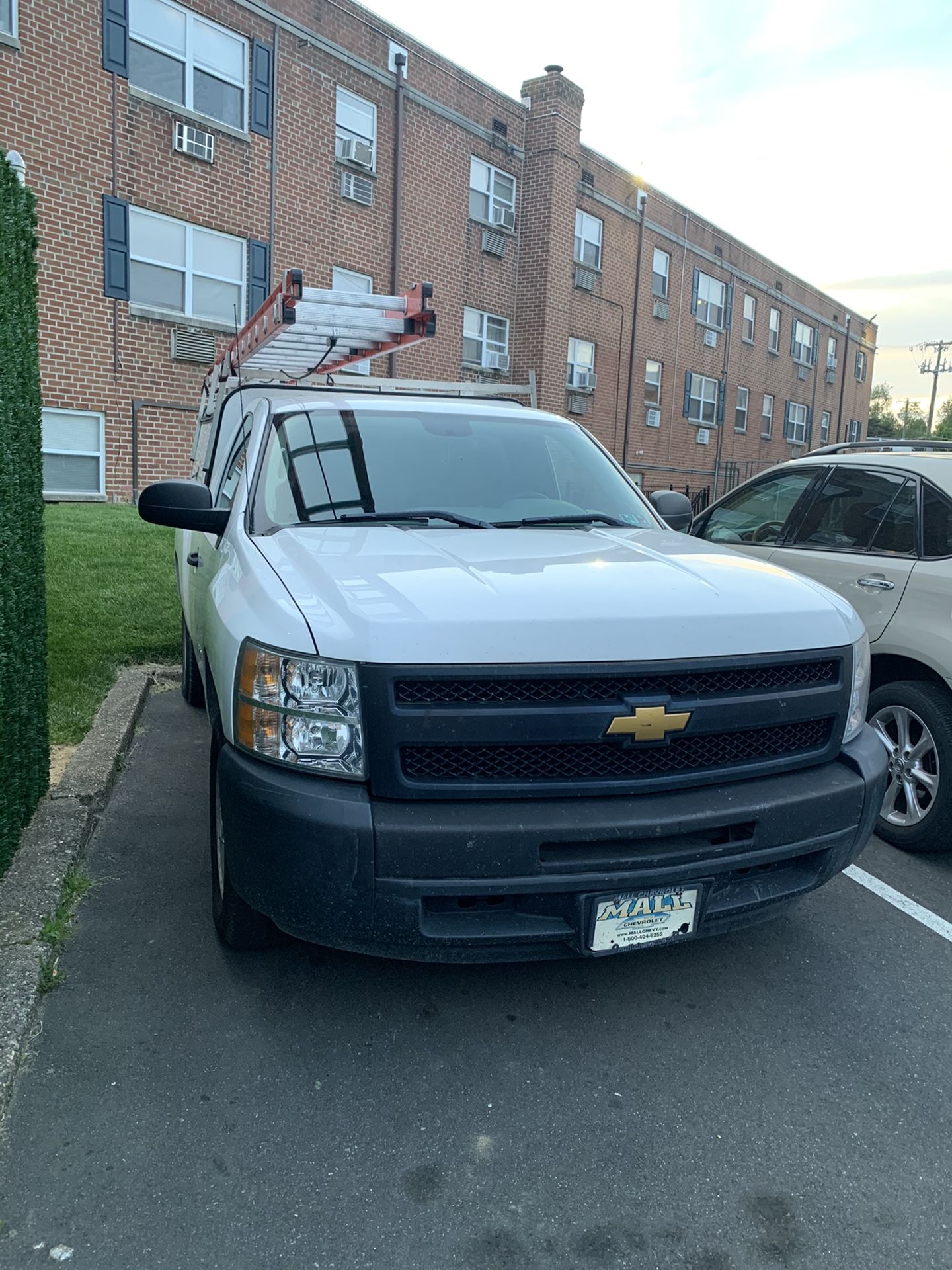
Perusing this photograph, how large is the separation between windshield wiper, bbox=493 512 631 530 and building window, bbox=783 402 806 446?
34.0 metres

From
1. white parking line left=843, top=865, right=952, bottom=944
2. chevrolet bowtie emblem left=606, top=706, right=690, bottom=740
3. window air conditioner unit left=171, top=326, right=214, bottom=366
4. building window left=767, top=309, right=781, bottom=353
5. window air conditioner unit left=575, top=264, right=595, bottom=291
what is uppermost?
building window left=767, top=309, right=781, bottom=353

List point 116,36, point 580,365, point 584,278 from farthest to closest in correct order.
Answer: point 580,365 < point 584,278 < point 116,36

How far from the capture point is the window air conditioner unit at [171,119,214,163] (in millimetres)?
14805

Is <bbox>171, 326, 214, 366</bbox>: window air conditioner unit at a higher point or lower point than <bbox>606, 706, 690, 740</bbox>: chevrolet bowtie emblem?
higher

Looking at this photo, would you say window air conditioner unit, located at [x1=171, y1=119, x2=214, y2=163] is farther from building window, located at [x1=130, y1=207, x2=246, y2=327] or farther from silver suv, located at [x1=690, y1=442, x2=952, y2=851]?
silver suv, located at [x1=690, y1=442, x2=952, y2=851]

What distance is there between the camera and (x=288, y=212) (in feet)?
54.2

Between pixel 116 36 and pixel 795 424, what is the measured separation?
28668 millimetres

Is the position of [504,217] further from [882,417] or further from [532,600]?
[882,417]

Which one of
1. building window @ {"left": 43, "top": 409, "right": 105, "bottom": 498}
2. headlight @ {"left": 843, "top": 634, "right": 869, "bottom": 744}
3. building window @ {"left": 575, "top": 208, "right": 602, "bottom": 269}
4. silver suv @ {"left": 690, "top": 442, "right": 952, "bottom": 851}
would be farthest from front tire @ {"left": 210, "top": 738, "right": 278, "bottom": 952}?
building window @ {"left": 575, "top": 208, "right": 602, "bottom": 269}

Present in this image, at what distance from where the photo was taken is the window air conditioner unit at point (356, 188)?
17.3m

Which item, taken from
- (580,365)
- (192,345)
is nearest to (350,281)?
(192,345)

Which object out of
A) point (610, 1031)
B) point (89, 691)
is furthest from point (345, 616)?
point (89, 691)

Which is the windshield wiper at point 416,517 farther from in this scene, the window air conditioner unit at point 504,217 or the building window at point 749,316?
the building window at point 749,316

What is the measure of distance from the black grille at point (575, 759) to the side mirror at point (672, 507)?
6.09 feet
